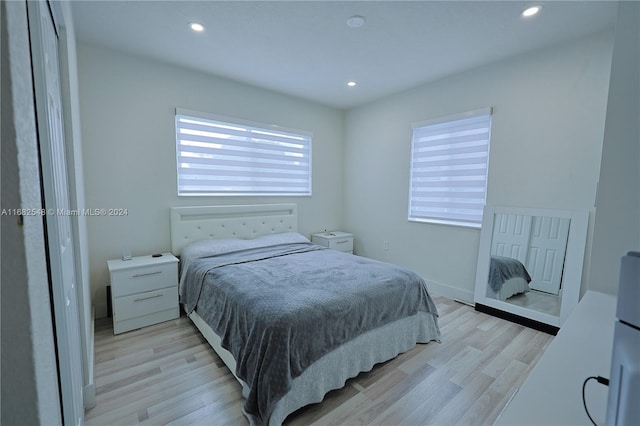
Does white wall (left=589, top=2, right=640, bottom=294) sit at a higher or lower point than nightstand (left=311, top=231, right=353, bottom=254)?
higher

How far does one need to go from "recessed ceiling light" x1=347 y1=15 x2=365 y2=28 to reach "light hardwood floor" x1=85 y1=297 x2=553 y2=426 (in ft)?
8.83

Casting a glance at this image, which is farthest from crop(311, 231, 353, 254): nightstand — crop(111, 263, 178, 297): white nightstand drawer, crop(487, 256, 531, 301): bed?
crop(111, 263, 178, 297): white nightstand drawer

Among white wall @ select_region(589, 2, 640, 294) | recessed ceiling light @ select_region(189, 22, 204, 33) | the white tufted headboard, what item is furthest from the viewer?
the white tufted headboard

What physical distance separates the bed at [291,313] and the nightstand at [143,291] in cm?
16

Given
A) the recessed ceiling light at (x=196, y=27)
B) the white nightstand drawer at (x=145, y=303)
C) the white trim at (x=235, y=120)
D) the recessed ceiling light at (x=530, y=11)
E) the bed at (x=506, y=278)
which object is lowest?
the white nightstand drawer at (x=145, y=303)

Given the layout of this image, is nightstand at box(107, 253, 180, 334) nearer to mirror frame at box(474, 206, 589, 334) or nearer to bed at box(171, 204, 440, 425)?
bed at box(171, 204, 440, 425)

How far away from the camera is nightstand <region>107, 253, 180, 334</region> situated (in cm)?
240

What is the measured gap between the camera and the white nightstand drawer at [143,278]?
7.82ft

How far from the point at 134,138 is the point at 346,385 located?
118 inches

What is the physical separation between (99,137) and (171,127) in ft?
2.13

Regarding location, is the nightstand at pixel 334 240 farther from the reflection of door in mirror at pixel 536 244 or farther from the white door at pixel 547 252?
the white door at pixel 547 252

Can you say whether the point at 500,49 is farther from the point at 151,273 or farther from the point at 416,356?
the point at 151,273

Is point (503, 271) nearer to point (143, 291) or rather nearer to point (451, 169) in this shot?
point (451, 169)

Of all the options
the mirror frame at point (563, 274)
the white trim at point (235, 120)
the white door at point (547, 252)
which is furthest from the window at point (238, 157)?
the white door at point (547, 252)
